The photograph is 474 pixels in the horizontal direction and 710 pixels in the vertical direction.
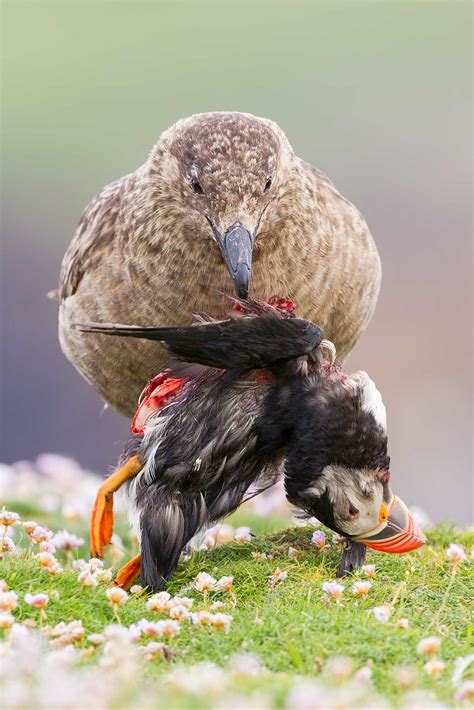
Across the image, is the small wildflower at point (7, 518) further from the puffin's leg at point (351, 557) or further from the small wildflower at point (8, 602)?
the puffin's leg at point (351, 557)

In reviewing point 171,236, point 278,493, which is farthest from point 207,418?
point 278,493

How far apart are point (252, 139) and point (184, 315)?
1047 mm

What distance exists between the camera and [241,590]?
465cm

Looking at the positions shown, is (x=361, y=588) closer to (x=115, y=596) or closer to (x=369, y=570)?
(x=369, y=570)

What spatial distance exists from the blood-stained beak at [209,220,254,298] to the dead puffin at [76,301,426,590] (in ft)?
0.45

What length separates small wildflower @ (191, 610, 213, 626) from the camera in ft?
12.9

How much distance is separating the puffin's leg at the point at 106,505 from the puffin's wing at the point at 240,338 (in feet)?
2.18

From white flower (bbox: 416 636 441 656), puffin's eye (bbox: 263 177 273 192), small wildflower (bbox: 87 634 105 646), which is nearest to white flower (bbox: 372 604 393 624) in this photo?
white flower (bbox: 416 636 441 656)

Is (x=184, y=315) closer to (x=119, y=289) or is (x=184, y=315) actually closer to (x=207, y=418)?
(x=119, y=289)

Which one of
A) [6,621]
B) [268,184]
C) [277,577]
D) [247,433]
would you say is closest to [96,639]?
[6,621]

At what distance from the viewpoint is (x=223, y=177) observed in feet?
17.8

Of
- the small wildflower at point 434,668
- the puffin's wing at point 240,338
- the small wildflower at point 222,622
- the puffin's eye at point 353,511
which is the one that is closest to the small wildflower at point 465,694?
the small wildflower at point 434,668

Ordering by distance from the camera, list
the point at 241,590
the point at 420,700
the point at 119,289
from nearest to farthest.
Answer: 1. the point at 420,700
2. the point at 241,590
3. the point at 119,289

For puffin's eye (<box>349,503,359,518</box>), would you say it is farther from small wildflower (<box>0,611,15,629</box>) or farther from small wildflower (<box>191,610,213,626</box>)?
small wildflower (<box>0,611,15,629</box>)
